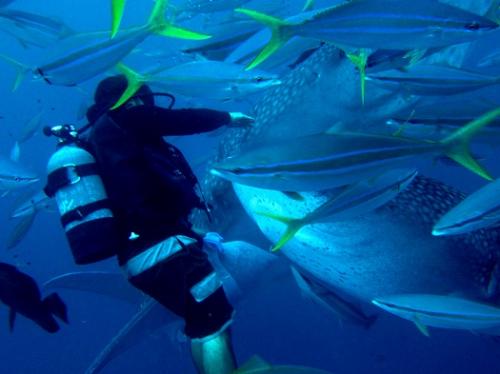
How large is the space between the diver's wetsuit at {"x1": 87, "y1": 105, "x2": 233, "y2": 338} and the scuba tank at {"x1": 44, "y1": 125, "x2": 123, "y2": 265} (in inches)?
5.7

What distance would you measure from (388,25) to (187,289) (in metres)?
2.33

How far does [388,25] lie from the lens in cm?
190

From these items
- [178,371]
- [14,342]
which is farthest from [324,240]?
[14,342]

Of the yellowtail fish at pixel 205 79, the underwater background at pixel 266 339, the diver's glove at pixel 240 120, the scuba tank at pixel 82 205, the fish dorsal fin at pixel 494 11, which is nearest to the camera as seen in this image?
the fish dorsal fin at pixel 494 11

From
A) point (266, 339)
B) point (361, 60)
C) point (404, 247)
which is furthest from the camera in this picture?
point (266, 339)

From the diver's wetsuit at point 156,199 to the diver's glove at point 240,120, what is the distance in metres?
0.29

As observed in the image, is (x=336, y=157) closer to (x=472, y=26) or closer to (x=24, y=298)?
(x=472, y=26)

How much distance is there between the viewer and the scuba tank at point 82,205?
9.91 ft

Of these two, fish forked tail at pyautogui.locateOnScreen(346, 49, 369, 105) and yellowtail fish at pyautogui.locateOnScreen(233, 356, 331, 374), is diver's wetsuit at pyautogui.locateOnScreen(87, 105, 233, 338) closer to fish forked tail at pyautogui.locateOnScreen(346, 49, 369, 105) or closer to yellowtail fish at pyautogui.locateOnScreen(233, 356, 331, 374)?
yellowtail fish at pyautogui.locateOnScreen(233, 356, 331, 374)

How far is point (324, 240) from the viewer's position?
11.3 ft

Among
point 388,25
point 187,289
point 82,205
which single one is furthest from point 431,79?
point 82,205

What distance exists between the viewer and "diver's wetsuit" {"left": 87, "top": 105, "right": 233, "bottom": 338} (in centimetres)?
321

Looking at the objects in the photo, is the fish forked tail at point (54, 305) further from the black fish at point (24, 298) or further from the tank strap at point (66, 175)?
the tank strap at point (66, 175)

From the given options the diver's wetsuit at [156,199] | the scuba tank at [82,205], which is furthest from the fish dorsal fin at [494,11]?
the scuba tank at [82,205]
